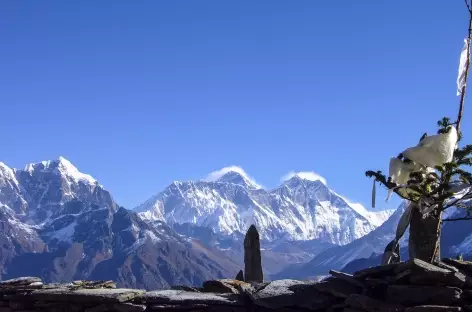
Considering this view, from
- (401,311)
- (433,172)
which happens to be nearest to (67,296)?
(401,311)

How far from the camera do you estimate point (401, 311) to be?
1462 centimetres

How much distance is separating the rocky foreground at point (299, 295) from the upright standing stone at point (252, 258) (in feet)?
17.5

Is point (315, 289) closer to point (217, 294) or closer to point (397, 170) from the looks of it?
point (217, 294)

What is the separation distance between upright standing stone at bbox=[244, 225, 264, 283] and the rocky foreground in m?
5.32

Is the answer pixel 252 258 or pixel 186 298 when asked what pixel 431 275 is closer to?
pixel 186 298

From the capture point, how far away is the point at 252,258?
82.7ft

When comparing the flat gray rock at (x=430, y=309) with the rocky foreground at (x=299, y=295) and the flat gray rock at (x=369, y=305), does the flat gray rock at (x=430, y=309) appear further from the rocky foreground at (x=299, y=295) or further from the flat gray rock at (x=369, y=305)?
the flat gray rock at (x=369, y=305)

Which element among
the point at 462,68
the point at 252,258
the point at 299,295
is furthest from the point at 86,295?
the point at 462,68

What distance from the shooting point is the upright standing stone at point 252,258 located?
25144 millimetres

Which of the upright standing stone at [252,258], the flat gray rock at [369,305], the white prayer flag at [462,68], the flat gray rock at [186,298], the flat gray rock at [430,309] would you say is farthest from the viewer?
the upright standing stone at [252,258]

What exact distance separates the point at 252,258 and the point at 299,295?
838 cm

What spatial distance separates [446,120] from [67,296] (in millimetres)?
11149

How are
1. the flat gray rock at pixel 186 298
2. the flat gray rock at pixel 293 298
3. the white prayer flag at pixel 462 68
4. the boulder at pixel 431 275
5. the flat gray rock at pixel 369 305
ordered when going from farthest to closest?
1. the white prayer flag at pixel 462 68
2. the flat gray rock at pixel 186 298
3. the flat gray rock at pixel 293 298
4. the boulder at pixel 431 275
5. the flat gray rock at pixel 369 305

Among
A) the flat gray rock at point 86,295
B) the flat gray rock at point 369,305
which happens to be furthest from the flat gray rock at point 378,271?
the flat gray rock at point 86,295
